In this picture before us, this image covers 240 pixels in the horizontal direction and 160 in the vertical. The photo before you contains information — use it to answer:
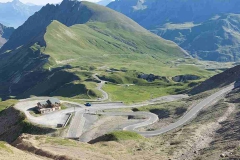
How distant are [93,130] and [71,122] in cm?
1130

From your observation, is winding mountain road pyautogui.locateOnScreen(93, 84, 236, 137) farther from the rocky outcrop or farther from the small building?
the small building

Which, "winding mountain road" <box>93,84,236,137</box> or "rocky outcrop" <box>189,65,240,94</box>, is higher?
"rocky outcrop" <box>189,65,240,94</box>

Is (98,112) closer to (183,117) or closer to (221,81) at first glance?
(183,117)

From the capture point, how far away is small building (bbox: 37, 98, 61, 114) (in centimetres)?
12764

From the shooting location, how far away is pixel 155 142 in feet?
271

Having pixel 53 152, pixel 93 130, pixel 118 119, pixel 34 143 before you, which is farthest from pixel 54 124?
pixel 53 152

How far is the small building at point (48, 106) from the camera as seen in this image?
127637 millimetres

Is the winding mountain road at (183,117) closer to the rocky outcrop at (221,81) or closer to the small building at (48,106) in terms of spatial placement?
the rocky outcrop at (221,81)

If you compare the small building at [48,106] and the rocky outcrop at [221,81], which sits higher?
the rocky outcrop at [221,81]

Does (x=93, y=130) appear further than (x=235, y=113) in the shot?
Yes

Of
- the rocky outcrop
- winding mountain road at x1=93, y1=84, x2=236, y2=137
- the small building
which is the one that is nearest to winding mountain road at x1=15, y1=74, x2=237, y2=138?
winding mountain road at x1=93, y1=84, x2=236, y2=137

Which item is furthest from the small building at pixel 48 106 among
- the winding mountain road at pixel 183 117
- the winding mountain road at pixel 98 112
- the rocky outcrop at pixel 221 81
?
the rocky outcrop at pixel 221 81

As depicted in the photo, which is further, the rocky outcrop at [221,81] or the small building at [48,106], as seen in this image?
the rocky outcrop at [221,81]

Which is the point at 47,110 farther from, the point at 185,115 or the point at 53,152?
the point at 53,152
